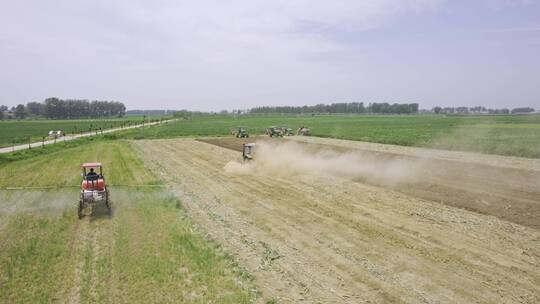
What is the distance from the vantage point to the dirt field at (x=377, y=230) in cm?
992

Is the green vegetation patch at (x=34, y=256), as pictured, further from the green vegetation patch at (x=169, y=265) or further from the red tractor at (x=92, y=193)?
the green vegetation patch at (x=169, y=265)

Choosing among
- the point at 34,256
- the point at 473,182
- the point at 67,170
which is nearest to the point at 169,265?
the point at 34,256

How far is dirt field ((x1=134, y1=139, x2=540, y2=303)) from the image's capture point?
9922 mm

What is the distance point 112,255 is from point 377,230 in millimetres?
9212

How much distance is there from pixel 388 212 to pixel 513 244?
4.99m

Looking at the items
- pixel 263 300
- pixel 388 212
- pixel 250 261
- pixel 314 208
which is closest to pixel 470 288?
pixel 263 300

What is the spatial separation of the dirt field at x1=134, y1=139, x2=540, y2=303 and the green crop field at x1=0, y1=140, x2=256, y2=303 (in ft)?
3.38

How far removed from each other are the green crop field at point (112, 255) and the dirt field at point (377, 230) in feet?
3.38

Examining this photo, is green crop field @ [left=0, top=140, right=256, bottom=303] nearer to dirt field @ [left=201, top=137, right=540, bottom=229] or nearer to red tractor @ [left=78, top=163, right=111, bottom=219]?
red tractor @ [left=78, top=163, right=111, bottom=219]

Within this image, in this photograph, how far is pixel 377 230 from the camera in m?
14.2

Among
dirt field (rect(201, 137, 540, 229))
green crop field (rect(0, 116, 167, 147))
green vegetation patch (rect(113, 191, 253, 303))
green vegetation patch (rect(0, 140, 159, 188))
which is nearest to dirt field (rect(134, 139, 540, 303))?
dirt field (rect(201, 137, 540, 229))

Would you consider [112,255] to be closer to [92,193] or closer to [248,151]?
[92,193]

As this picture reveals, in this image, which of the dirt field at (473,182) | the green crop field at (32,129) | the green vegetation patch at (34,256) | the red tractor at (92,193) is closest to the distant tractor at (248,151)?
the dirt field at (473,182)

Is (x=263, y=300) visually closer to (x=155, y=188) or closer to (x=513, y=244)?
(x=513, y=244)
